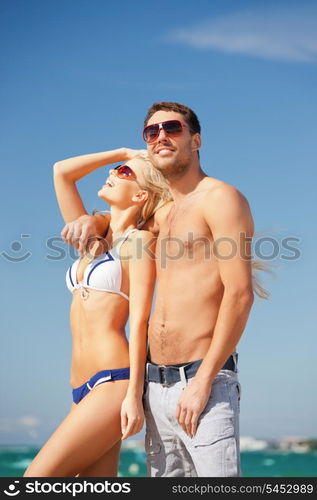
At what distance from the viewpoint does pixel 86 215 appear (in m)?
6.07

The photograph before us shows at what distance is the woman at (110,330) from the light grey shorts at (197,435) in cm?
16

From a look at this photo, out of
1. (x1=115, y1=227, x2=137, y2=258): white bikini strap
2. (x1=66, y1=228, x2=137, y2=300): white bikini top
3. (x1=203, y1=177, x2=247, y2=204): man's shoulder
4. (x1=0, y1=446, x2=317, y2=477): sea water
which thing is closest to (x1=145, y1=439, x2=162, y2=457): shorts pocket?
(x1=66, y1=228, x2=137, y2=300): white bikini top

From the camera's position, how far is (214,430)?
15.1 feet

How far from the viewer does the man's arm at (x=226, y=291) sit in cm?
465

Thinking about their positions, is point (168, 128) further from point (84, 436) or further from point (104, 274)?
point (84, 436)

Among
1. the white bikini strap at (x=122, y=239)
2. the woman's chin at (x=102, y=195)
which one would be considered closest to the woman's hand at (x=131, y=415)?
the white bikini strap at (x=122, y=239)

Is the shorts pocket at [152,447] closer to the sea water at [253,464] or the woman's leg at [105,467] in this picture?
the woman's leg at [105,467]

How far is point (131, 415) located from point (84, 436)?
1.36 ft

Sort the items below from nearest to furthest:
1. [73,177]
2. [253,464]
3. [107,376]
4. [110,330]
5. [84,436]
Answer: [84,436], [107,376], [110,330], [73,177], [253,464]

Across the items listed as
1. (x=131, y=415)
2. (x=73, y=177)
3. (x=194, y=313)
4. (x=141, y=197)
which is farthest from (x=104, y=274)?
(x=73, y=177)
